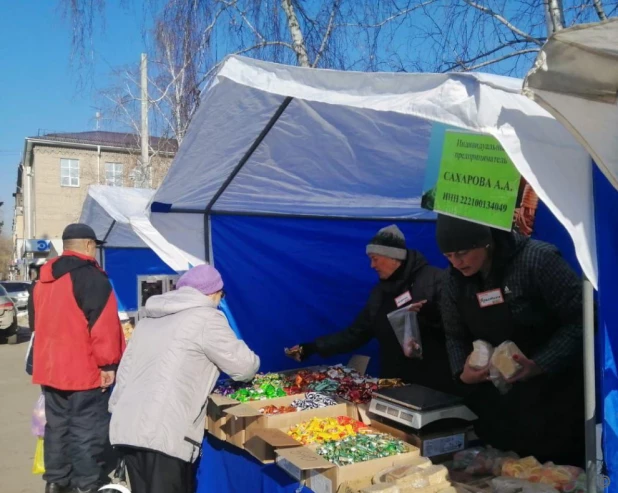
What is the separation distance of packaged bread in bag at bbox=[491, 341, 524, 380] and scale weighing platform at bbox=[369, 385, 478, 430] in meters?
0.38

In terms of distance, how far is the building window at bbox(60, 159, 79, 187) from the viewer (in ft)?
108

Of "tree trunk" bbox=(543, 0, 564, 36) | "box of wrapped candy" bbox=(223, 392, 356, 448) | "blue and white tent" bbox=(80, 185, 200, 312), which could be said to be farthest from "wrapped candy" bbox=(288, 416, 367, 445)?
"tree trunk" bbox=(543, 0, 564, 36)

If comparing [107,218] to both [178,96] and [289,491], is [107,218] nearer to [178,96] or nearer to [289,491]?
[178,96]

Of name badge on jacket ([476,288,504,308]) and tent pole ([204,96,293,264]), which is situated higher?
tent pole ([204,96,293,264])

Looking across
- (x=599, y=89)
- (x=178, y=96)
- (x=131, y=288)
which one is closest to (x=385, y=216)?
(x=599, y=89)

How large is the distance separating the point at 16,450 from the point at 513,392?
5.03 m

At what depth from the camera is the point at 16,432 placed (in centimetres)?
607

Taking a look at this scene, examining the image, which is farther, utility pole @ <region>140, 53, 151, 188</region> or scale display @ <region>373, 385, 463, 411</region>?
utility pole @ <region>140, 53, 151, 188</region>

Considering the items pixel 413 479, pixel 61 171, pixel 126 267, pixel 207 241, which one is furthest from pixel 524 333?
pixel 61 171

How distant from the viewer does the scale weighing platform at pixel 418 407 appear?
2423mm

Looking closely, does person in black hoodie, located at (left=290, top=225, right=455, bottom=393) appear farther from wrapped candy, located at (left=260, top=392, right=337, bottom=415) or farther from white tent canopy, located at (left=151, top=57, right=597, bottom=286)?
wrapped candy, located at (left=260, top=392, right=337, bottom=415)

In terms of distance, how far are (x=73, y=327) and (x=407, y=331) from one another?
2267 millimetres

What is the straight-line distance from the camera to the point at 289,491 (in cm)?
244

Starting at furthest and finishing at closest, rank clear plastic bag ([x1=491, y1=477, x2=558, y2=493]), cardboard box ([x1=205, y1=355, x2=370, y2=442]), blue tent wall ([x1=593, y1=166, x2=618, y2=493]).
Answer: cardboard box ([x1=205, y1=355, x2=370, y2=442]), clear plastic bag ([x1=491, y1=477, x2=558, y2=493]), blue tent wall ([x1=593, y1=166, x2=618, y2=493])
